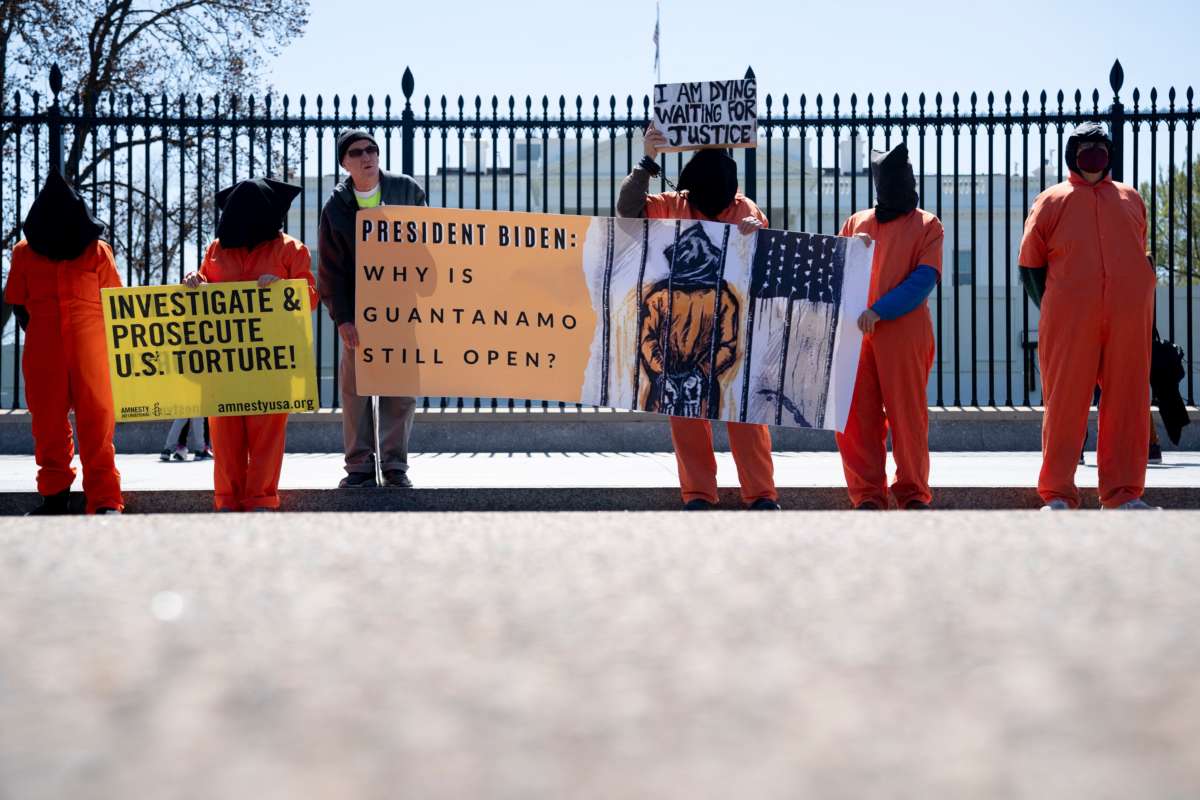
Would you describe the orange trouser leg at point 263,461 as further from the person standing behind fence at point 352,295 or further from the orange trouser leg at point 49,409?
the orange trouser leg at point 49,409

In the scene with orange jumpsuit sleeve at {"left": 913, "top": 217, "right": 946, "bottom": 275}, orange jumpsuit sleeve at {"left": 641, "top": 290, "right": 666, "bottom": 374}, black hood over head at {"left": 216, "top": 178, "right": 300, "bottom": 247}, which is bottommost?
orange jumpsuit sleeve at {"left": 641, "top": 290, "right": 666, "bottom": 374}

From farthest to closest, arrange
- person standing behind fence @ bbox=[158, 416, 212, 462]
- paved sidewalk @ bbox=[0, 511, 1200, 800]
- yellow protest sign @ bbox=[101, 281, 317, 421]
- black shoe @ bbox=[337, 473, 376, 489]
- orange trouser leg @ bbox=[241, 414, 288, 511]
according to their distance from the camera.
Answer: person standing behind fence @ bbox=[158, 416, 212, 462] → black shoe @ bbox=[337, 473, 376, 489] → yellow protest sign @ bbox=[101, 281, 317, 421] → orange trouser leg @ bbox=[241, 414, 288, 511] → paved sidewalk @ bbox=[0, 511, 1200, 800]

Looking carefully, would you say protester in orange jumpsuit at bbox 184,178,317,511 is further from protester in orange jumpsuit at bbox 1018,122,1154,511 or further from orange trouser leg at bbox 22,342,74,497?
protester in orange jumpsuit at bbox 1018,122,1154,511

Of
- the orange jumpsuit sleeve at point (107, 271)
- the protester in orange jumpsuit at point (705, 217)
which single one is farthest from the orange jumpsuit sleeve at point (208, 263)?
the protester in orange jumpsuit at point (705, 217)

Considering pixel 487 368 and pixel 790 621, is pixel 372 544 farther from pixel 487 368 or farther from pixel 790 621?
pixel 487 368

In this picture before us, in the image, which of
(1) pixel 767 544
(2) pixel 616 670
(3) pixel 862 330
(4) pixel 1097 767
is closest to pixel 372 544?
(1) pixel 767 544

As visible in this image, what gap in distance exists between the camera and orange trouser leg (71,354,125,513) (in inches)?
222

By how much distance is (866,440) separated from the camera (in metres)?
5.73

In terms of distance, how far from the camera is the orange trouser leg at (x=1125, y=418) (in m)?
5.45

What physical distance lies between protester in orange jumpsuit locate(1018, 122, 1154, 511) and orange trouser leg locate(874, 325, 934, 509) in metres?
0.50

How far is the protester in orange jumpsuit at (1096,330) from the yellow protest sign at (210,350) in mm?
3313

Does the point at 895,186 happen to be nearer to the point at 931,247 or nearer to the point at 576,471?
the point at 931,247

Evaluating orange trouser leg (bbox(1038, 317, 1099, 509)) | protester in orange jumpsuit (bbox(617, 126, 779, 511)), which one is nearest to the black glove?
orange trouser leg (bbox(1038, 317, 1099, 509))

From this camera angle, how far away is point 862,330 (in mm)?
5703
